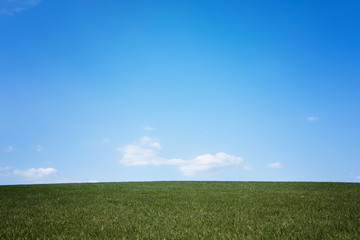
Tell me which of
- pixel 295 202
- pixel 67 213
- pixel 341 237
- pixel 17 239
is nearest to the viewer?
pixel 341 237

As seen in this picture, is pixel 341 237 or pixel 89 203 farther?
pixel 89 203

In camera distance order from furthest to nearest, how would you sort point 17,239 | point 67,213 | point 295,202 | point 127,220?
point 295,202, point 67,213, point 127,220, point 17,239

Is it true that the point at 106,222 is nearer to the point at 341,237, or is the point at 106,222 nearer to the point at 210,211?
the point at 210,211

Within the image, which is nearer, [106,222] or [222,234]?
[222,234]

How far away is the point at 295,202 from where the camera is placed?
11.8 m

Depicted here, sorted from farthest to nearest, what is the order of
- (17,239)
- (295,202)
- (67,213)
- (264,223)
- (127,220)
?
1. (295,202)
2. (67,213)
3. (127,220)
4. (264,223)
5. (17,239)

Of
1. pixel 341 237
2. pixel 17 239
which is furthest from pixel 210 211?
pixel 17 239

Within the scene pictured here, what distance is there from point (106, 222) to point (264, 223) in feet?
15.1

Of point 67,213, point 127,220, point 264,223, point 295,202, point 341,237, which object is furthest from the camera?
point 295,202

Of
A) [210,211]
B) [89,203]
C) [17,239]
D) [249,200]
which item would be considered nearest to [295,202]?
[249,200]

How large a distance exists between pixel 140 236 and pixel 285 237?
344cm

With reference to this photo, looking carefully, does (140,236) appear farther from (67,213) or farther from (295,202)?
(295,202)

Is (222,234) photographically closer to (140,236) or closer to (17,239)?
(140,236)

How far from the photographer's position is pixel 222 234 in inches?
281
